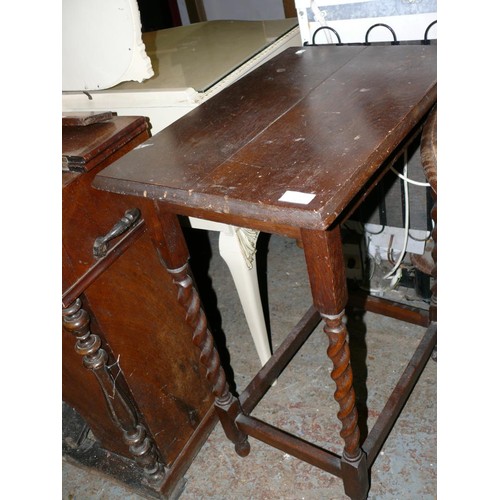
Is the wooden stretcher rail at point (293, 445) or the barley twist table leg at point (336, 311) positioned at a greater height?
the barley twist table leg at point (336, 311)

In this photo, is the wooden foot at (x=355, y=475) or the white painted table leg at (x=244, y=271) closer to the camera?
the wooden foot at (x=355, y=475)

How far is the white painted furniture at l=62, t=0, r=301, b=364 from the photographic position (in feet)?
4.46

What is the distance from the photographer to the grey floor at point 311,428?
4.45ft

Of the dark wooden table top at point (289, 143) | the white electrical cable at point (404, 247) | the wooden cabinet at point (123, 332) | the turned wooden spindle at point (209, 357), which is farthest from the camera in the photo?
the white electrical cable at point (404, 247)

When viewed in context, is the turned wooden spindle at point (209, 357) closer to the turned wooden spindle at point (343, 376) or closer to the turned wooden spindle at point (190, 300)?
the turned wooden spindle at point (190, 300)

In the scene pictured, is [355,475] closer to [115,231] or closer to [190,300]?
[190,300]

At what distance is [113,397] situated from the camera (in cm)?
120

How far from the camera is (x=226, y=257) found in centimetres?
144

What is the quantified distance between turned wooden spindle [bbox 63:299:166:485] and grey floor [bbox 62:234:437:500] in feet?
0.47

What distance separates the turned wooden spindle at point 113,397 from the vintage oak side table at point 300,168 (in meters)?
0.20

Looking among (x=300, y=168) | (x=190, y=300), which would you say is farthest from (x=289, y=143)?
(x=190, y=300)

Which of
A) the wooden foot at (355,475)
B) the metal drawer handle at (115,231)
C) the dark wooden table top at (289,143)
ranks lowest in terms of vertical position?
the wooden foot at (355,475)

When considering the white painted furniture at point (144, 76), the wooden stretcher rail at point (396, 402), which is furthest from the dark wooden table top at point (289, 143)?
the wooden stretcher rail at point (396, 402)
